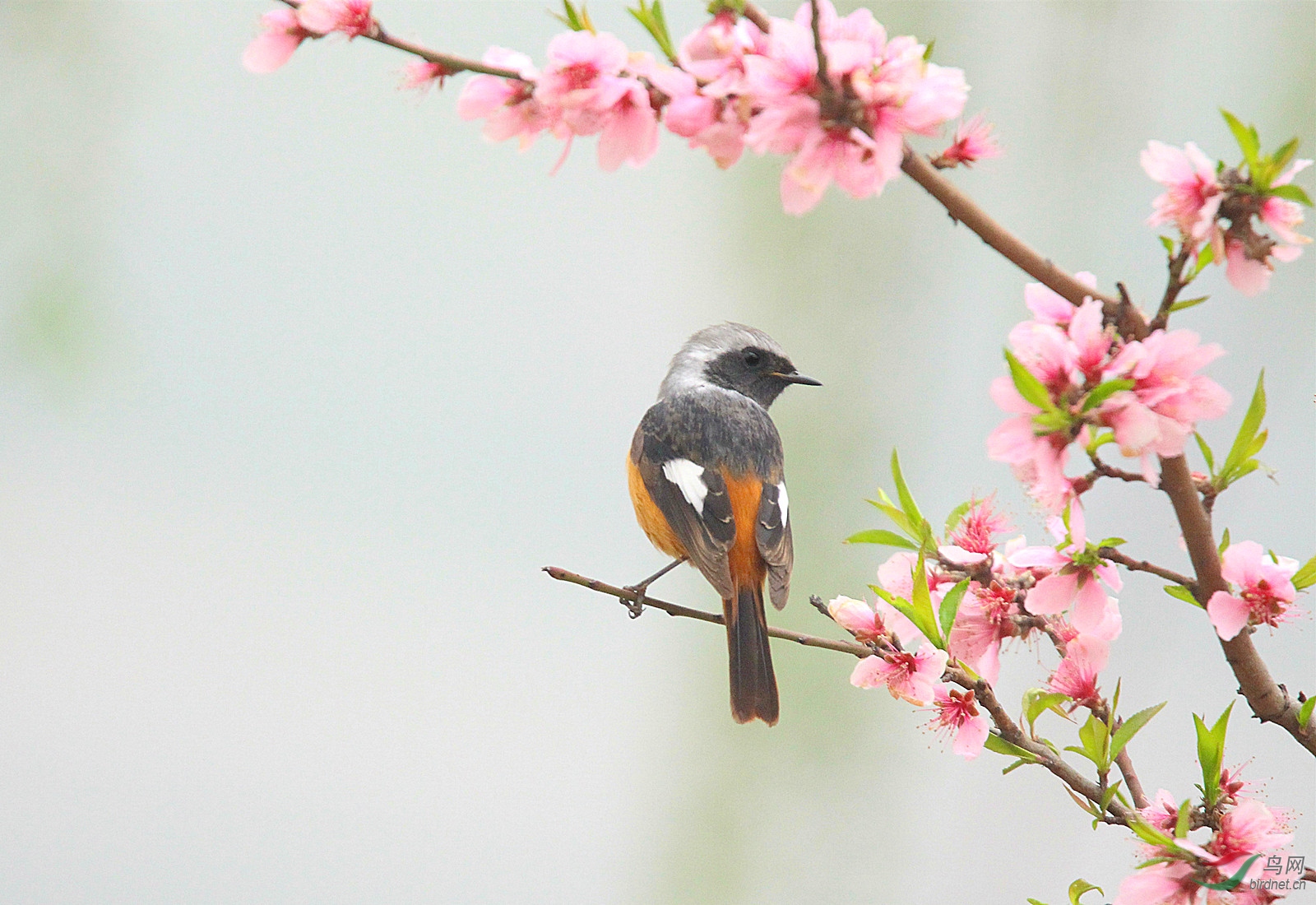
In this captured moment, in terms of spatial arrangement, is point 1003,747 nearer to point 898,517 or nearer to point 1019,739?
point 1019,739

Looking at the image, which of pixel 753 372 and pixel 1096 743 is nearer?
pixel 1096 743

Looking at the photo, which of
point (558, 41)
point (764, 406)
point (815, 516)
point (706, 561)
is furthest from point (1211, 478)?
point (815, 516)

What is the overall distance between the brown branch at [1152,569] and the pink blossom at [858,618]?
6.3 inches

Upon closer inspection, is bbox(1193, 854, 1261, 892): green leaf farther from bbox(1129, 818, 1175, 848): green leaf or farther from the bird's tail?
the bird's tail

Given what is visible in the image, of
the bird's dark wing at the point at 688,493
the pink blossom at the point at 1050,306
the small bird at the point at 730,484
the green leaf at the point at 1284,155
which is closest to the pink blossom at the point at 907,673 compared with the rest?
the pink blossom at the point at 1050,306

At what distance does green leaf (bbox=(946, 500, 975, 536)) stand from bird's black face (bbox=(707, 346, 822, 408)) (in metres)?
0.80

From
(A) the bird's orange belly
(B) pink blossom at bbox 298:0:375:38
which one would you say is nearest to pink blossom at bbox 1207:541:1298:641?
(B) pink blossom at bbox 298:0:375:38

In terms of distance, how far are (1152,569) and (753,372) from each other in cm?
99

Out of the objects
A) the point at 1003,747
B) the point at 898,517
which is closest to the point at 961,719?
the point at 1003,747

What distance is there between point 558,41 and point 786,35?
0.13 m

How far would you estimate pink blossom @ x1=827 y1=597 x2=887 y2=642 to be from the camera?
28.9 inches

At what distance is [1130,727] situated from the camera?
25.1 inches

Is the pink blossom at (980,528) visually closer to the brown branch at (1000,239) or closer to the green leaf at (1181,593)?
the green leaf at (1181,593)

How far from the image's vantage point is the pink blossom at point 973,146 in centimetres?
64
